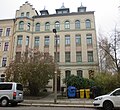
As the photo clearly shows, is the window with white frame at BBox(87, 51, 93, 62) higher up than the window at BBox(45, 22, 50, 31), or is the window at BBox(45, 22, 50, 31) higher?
the window at BBox(45, 22, 50, 31)

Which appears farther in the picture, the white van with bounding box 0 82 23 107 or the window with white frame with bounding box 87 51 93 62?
the window with white frame with bounding box 87 51 93 62

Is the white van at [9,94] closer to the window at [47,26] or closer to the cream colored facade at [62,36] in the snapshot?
the cream colored facade at [62,36]

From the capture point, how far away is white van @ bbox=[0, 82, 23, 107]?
13.8 m

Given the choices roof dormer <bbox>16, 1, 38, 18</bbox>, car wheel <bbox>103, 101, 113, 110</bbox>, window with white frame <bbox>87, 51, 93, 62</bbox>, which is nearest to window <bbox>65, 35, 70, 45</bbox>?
window with white frame <bbox>87, 51, 93, 62</bbox>

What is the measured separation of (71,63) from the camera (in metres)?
31.2

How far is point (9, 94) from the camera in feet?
45.7

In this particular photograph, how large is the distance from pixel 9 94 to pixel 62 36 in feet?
69.6

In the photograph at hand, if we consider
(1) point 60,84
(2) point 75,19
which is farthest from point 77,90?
(2) point 75,19

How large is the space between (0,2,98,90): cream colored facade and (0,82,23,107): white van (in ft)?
53.0

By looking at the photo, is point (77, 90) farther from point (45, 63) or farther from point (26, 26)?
point (26, 26)

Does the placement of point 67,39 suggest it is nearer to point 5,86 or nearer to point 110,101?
point 5,86

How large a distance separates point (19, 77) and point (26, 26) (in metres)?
16.5

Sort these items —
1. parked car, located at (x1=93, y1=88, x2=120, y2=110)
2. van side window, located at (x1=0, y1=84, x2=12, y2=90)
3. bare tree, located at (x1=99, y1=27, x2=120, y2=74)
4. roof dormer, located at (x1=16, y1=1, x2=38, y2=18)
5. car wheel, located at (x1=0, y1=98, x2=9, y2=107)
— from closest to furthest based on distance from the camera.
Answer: parked car, located at (x1=93, y1=88, x2=120, y2=110) → car wheel, located at (x1=0, y1=98, x2=9, y2=107) → van side window, located at (x1=0, y1=84, x2=12, y2=90) → bare tree, located at (x1=99, y1=27, x2=120, y2=74) → roof dormer, located at (x1=16, y1=1, x2=38, y2=18)

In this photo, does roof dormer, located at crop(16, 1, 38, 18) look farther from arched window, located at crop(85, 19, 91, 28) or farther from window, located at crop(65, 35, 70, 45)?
arched window, located at crop(85, 19, 91, 28)
